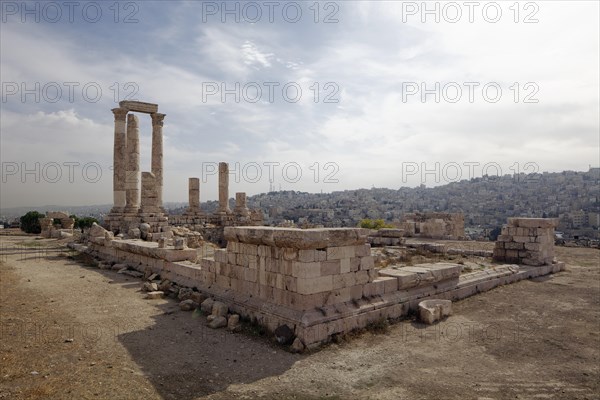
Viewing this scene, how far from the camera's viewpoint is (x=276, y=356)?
570cm

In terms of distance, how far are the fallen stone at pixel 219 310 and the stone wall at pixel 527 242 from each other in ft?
33.9

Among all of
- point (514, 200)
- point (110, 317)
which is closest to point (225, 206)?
point (110, 317)

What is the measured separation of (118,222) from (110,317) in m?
12.6

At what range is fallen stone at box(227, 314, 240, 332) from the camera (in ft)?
22.2

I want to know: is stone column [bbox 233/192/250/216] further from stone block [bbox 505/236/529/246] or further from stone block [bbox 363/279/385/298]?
stone block [bbox 363/279/385/298]

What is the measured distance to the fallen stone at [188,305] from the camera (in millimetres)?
8078

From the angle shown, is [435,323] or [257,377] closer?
[257,377]

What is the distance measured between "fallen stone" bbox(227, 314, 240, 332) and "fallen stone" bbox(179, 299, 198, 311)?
1.50 metres

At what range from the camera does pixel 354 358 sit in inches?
223

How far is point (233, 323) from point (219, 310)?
60cm

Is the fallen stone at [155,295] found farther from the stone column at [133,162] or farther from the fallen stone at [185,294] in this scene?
the stone column at [133,162]

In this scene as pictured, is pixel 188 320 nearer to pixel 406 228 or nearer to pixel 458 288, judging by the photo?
pixel 458 288

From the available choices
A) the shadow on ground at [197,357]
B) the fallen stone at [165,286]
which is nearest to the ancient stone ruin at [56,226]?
the fallen stone at [165,286]

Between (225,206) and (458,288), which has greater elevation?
(225,206)
